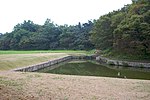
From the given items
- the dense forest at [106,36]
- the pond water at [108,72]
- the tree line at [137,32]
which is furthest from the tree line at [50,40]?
the pond water at [108,72]

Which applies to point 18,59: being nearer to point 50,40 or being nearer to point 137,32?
point 137,32

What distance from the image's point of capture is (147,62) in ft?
122

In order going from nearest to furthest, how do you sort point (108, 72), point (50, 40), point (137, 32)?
1. point (108, 72)
2. point (137, 32)
3. point (50, 40)

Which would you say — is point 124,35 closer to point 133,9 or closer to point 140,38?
point 140,38

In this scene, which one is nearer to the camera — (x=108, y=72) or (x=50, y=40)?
(x=108, y=72)

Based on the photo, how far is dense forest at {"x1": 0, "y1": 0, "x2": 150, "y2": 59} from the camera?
3809 cm

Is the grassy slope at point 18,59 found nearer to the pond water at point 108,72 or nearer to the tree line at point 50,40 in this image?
the pond water at point 108,72

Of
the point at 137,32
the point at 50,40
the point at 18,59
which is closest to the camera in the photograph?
the point at 18,59

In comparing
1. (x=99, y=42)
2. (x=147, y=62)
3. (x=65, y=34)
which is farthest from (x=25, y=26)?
(x=147, y=62)

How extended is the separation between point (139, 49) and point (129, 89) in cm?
2539

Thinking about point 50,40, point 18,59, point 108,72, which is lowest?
point 108,72

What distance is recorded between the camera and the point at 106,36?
53.9 meters

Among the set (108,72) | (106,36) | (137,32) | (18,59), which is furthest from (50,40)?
(108,72)

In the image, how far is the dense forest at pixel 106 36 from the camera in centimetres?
3809
